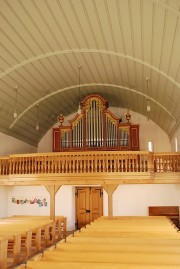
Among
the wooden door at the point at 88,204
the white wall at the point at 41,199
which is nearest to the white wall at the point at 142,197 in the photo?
the wooden door at the point at 88,204

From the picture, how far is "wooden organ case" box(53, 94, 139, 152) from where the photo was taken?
17.8 meters

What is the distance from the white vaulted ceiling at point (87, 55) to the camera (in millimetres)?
9672

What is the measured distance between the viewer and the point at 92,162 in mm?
15414

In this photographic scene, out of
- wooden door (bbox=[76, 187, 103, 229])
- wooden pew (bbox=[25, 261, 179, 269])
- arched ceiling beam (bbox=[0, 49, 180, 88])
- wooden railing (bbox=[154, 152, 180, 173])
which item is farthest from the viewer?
wooden door (bbox=[76, 187, 103, 229])

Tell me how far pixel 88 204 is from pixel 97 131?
13.4ft

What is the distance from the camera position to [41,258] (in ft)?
19.2

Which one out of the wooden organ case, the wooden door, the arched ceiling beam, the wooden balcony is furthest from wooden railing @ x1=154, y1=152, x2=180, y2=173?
the wooden door

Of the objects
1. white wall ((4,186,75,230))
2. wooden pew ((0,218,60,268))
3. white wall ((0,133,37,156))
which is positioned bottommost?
wooden pew ((0,218,60,268))

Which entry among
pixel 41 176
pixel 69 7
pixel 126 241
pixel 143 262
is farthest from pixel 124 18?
pixel 41 176

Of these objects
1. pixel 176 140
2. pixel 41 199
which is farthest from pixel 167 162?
pixel 41 199

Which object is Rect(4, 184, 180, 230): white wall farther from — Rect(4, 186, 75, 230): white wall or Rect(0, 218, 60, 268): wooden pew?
Rect(0, 218, 60, 268): wooden pew

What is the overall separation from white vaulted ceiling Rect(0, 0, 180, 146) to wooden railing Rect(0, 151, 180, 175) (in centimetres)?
209

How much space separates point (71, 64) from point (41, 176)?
4945 millimetres

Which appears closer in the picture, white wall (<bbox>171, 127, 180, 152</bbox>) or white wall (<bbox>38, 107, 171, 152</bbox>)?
white wall (<bbox>171, 127, 180, 152</bbox>)
